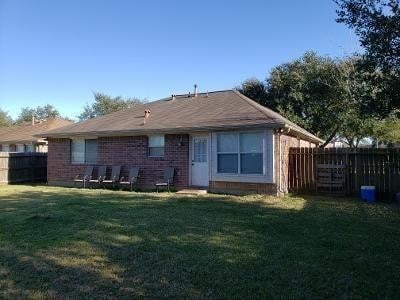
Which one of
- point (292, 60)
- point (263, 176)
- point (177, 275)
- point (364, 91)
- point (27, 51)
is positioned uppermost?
point (292, 60)

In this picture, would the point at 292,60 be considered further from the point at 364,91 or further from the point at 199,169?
the point at 364,91

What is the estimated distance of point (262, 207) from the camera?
1072 centimetres

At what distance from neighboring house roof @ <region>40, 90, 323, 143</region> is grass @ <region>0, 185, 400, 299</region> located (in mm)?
4582

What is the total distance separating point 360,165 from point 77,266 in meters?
11.5

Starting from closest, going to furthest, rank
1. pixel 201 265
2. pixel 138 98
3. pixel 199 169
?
pixel 201 265, pixel 199 169, pixel 138 98

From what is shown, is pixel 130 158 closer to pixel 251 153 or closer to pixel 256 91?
pixel 251 153

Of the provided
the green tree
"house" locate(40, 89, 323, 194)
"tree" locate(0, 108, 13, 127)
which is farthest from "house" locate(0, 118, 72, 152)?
"tree" locate(0, 108, 13, 127)

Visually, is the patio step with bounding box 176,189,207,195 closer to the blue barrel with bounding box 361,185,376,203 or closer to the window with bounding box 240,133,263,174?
the window with bounding box 240,133,263,174

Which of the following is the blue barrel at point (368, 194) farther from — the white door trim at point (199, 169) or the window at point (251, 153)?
the white door trim at point (199, 169)

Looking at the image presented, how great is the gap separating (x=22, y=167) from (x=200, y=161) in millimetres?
12899

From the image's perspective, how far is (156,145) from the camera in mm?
16281

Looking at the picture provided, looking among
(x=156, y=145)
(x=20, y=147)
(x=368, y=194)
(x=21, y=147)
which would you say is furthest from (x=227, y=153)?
(x=20, y=147)

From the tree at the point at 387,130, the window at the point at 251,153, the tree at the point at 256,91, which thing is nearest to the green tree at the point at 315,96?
the tree at the point at 256,91

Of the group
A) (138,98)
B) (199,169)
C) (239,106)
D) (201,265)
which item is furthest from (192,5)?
(138,98)
